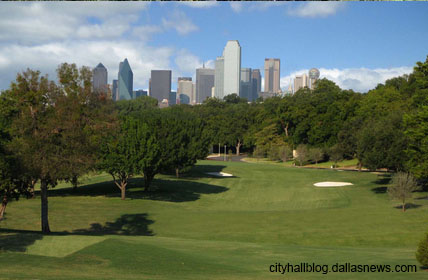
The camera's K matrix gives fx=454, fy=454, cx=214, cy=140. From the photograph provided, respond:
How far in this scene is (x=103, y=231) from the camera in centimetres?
3262

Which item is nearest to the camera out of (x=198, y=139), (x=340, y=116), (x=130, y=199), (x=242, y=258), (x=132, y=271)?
(x=132, y=271)

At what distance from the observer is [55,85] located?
26719mm

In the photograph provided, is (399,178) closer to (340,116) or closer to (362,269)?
(362,269)

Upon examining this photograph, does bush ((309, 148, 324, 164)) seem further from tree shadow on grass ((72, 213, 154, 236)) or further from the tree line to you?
tree shadow on grass ((72, 213, 154, 236))

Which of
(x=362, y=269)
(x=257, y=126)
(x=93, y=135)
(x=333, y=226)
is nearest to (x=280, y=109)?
(x=257, y=126)

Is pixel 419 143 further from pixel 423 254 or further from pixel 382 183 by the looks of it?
pixel 423 254

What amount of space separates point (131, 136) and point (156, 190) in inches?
403

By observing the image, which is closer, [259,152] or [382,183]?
[382,183]

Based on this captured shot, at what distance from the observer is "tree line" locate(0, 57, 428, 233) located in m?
25.8

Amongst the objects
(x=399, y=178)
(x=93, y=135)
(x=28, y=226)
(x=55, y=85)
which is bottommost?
(x=28, y=226)

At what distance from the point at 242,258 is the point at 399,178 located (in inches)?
929

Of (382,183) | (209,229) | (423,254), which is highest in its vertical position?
(423,254)

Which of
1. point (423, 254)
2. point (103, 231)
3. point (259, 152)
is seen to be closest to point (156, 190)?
point (103, 231)

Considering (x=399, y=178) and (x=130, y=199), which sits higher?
(x=399, y=178)
